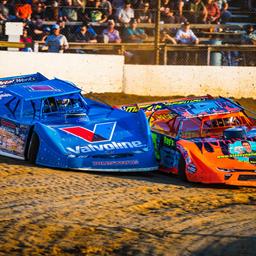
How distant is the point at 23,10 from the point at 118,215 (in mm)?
12498

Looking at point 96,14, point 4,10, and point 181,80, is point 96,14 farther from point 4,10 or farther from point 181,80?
point 181,80

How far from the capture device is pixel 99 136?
1273 centimetres

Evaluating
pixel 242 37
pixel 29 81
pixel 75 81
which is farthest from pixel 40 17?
pixel 29 81

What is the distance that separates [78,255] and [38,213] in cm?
175

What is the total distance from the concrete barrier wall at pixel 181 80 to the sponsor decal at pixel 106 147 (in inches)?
310

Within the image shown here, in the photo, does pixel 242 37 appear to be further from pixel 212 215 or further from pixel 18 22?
pixel 212 215

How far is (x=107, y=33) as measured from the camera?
2178 centimetres

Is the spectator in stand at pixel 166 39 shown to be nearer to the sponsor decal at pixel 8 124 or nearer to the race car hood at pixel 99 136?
the race car hood at pixel 99 136

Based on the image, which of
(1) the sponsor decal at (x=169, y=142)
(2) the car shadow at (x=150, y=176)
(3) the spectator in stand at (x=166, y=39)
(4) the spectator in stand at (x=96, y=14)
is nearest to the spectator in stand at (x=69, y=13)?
(4) the spectator in stand at (x=96, y=14)

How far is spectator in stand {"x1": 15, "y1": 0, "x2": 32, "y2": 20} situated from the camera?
70.7 ft

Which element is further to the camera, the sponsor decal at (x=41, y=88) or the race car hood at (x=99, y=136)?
the sponsor decal at (x=41, y=88)

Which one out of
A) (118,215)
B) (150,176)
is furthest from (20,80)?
(118,215)

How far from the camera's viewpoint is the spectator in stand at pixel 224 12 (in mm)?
23859

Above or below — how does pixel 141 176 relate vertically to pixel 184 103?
below
